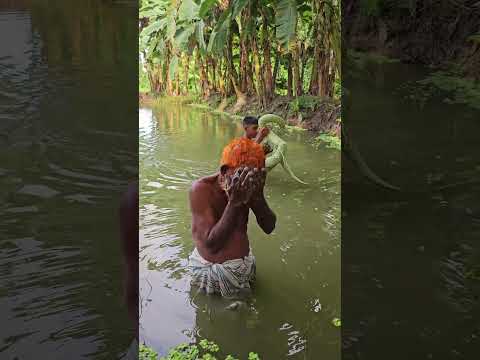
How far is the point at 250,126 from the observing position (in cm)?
246

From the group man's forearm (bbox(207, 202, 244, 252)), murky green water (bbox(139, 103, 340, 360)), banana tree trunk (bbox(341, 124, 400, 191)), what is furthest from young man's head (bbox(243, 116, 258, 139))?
banana tree trunk (bbox(341, 124, 400, 191))

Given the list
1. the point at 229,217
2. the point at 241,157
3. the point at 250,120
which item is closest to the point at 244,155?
the point at 241,157

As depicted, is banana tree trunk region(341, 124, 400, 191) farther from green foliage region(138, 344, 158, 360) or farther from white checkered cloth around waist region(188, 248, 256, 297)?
white checkered cloth around waist region(188, 248, 256, 297)

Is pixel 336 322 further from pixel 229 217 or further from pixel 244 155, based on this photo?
pixel 244 155

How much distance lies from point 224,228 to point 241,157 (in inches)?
11.5

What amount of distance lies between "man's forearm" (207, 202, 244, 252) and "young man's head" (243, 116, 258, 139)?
541mm

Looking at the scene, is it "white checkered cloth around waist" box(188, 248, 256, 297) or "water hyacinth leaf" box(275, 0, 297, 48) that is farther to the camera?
"water hyacinth leaf" box(275, 0, 297, 48)

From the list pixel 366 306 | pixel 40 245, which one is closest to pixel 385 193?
pixel 366 306

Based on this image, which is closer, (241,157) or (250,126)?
(241,157)

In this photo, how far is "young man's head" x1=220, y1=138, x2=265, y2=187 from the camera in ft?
6.51

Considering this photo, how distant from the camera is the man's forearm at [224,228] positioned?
198 centimetres

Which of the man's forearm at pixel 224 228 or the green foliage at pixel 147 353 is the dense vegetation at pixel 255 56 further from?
the green foliage at pixel 147 353

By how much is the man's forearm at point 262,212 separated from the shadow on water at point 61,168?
4.22 feet

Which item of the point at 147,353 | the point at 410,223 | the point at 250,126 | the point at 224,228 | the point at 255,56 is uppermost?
the point at 255,56
